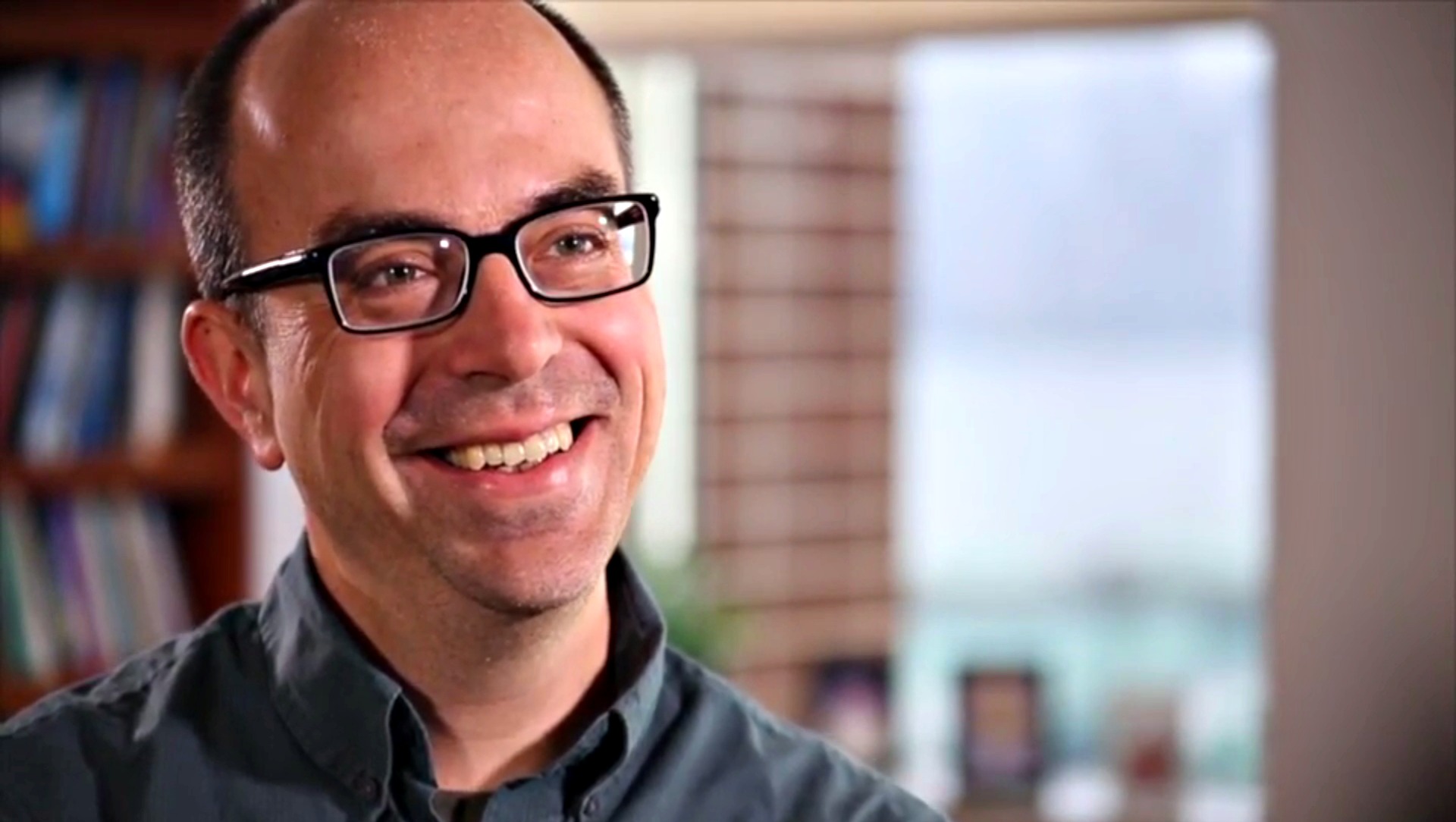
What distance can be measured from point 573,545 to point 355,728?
7.7 inches

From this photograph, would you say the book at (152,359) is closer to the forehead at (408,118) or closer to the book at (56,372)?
the book at (56,372)

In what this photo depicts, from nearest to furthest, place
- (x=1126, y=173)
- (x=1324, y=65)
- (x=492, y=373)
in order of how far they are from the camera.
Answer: (x=492, y=373)
(x=1324, y=65)
(x=1126, y=173)

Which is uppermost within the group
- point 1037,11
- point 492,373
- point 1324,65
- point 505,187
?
point 1037,11

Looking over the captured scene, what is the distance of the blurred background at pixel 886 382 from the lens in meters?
3.36

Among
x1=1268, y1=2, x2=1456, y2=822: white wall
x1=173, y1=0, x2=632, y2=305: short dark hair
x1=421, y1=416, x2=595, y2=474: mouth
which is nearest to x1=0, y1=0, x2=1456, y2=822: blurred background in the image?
x1=1268, y1=2, x2=1456, y2=822: white wall

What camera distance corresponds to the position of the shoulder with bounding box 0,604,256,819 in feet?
4.35

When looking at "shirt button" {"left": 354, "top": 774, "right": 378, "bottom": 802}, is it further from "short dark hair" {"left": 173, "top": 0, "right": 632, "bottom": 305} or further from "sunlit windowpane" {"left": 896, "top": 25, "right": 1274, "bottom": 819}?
"sunlit windowpane" {"left": 896, "top": 25, "right": 1274, "bottom": 819}

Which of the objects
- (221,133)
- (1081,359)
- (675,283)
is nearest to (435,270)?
(221,133)

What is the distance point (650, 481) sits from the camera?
550 cm

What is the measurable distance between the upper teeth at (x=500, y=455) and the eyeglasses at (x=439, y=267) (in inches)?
3.4

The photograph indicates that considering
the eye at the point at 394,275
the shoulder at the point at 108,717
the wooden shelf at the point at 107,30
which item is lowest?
the shoulder at the point at 108,717

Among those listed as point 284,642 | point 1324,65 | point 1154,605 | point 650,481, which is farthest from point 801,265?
point 284,642

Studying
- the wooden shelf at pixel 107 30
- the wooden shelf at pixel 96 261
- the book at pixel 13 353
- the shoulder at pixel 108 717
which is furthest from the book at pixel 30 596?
the shoulder at pixel 108 717

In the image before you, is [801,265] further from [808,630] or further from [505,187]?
[505,187]
